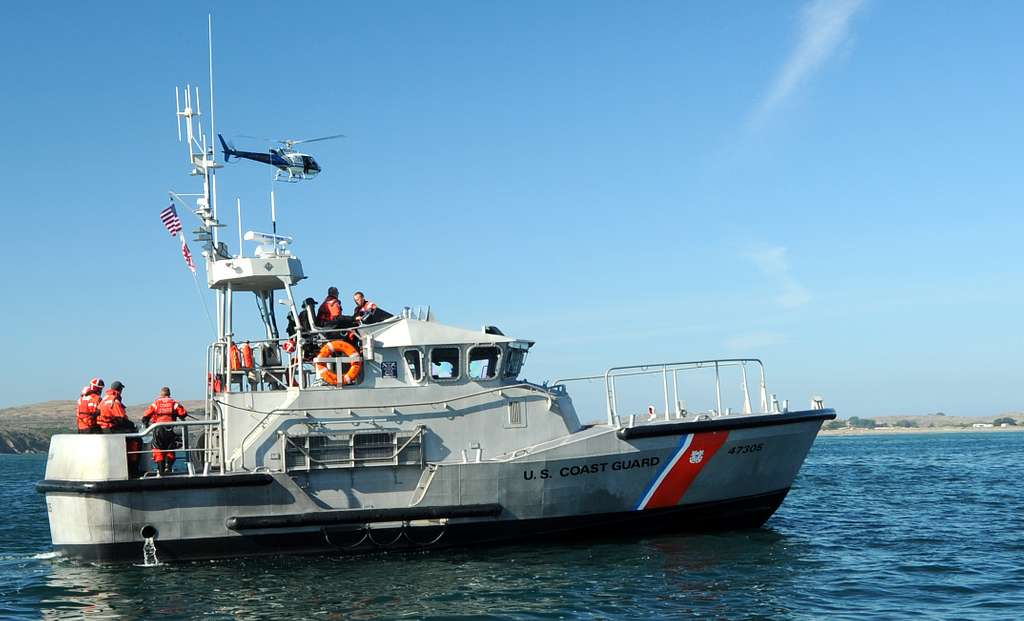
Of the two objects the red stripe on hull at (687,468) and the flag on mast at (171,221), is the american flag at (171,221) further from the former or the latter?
the red stripe on hull at (687,468)

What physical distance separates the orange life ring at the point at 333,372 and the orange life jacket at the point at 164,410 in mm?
1975

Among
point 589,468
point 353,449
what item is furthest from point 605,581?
point 353,449

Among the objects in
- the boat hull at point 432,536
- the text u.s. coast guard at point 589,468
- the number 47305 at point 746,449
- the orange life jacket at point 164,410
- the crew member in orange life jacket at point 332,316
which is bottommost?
the boat hull at point 432,536

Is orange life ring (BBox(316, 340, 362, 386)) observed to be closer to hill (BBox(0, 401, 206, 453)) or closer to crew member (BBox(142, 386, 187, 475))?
crew member (BBox(142, 386, 187, 475))

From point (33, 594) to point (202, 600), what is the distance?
7.85ft

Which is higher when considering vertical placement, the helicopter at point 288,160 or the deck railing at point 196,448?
the helicopter at point 288,160

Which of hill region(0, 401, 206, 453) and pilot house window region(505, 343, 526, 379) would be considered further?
hill region(0, 401, 206, 453)

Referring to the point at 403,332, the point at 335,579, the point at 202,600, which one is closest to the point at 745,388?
the point at 403,332

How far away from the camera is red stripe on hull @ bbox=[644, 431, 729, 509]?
1270 cm

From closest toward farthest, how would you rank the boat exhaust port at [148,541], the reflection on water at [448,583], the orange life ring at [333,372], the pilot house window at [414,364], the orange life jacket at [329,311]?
the reflection on water at [448,583], the boat exhaust port at [148,541], the orange life ring at [333,372], the pilot house window at [414,364], the orange life jacket at [329,311]

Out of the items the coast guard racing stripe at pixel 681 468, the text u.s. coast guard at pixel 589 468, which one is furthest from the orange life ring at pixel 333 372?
the coast guard racing stripe at pixel 681 468

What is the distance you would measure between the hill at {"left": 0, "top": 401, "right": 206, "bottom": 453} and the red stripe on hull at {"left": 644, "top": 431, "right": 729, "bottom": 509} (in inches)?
2745

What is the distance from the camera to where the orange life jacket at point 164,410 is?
Result: 1248 centimetres

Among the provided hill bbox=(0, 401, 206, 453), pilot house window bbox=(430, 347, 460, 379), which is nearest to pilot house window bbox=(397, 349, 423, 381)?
pilot house window bbox=(430, 347, 460, 379)
